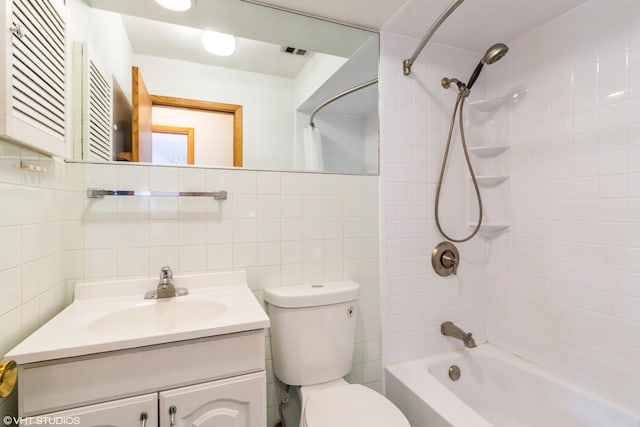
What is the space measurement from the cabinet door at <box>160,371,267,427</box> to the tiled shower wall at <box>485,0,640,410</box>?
1439mm

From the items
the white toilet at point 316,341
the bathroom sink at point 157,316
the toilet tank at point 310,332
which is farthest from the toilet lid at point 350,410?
the bathroom sink at point 157,316

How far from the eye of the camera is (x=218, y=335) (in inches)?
36.2

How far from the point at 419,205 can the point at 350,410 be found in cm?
103

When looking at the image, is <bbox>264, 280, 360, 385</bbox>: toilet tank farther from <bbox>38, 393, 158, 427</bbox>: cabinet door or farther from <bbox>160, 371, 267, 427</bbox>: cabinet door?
<bbox>38, 393, 158, 427</bbox>: cabinet door

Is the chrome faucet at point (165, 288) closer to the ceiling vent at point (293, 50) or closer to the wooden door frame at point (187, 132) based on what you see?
the wooden door frame at point (187, 132)

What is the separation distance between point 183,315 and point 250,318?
369 mm

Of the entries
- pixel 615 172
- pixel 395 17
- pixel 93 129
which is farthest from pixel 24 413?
pixel 615 172

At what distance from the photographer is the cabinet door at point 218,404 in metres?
0.88

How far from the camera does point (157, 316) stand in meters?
1.13

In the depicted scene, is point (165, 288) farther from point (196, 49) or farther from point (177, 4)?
point (177, 4)

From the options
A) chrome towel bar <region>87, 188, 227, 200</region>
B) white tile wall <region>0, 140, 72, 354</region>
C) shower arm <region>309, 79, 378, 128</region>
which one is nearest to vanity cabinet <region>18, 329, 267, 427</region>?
white tile wall <region>0, 140, 72, 354</region>

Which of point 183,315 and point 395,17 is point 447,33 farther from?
point 183,315

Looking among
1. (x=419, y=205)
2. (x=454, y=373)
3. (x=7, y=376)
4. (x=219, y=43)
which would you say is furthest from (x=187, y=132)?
(x=454, y=373)

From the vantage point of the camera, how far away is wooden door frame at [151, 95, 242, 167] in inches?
51.9
